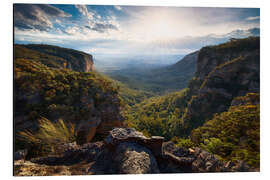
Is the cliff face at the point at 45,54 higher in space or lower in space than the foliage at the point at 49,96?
higher

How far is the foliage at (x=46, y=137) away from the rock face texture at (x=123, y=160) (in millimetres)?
260

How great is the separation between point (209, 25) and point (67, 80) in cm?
556

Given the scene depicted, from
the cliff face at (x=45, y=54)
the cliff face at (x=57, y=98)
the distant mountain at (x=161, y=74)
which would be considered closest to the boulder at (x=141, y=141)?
the cliff face at (x=57, y=98)

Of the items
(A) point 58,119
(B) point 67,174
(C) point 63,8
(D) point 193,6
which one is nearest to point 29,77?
(A) point 58,119

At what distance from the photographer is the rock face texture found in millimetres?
2939

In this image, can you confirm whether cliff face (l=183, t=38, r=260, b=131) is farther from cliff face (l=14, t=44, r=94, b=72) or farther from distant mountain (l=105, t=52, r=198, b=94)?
distant mountain (l=105, t=52, r=198, b=94)

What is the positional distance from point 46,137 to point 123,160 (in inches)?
88.2

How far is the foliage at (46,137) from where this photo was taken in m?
3.25

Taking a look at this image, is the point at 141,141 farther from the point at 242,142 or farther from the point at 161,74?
the point at 161,74

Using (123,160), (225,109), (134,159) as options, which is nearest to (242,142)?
(134,159)

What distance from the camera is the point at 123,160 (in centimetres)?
284

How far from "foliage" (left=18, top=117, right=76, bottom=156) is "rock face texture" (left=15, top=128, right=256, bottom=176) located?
260 millimetres

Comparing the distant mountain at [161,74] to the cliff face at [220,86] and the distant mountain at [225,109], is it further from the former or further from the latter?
the cliff face at [220,86]

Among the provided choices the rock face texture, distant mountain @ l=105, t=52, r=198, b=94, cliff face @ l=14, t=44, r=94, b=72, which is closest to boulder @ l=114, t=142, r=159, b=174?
the rock face texture
